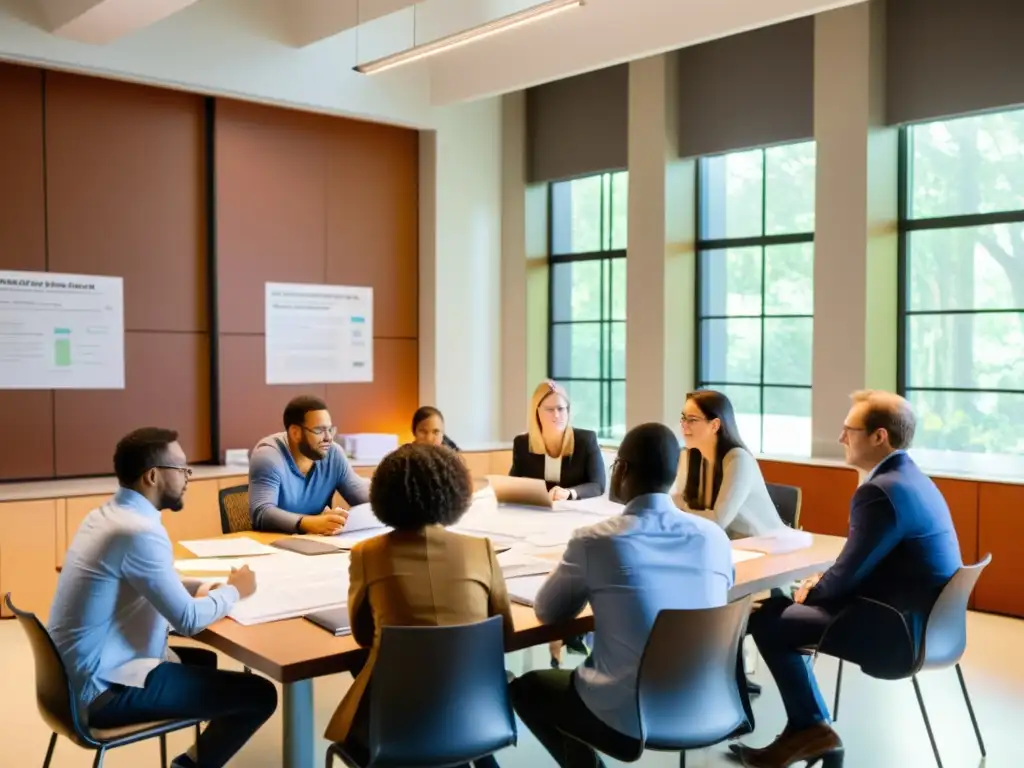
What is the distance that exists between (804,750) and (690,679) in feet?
3.10

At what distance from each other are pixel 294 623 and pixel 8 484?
432 cm

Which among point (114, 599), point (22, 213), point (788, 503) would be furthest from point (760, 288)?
point (114, 599)

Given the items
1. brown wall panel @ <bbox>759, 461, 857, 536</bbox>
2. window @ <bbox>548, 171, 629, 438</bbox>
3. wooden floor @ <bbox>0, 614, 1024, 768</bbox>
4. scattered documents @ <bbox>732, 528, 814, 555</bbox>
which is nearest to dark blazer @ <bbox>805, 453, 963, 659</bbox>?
scattered documents @ <bbox>732, 528, 814, 555</bbox>

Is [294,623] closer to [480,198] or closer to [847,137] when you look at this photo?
[847,137]

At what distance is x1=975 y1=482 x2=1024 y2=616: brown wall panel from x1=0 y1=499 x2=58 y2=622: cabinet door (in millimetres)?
5370

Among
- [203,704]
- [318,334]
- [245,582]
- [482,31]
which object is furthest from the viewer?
[318,334]

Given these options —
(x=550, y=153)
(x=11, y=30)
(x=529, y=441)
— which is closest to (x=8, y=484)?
(x=11, y=30)

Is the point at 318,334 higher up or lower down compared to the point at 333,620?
higher up

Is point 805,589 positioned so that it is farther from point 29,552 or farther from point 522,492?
Answer: point 29,552

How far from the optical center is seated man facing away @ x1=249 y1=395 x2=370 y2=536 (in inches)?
162

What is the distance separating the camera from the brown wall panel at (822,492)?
6156 millimetres

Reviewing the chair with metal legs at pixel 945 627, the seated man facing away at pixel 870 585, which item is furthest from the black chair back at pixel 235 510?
the chair with metal legs at pixel 945 627

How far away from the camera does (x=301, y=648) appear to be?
2.47 m

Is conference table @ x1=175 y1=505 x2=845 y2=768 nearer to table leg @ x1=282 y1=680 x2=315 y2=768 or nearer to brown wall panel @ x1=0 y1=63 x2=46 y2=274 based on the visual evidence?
table leg @ x1=282 y1=680 x2=315 y2=768
